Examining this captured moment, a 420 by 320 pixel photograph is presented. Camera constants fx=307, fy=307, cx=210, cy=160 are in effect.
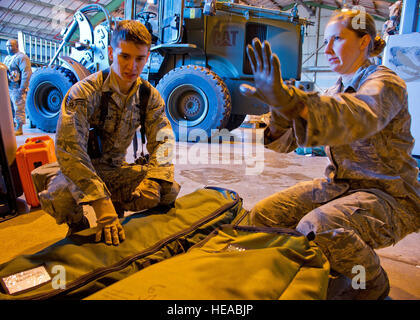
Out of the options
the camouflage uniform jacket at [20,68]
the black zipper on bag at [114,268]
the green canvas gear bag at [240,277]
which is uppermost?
the camouflage uniform jacket at [20,68]

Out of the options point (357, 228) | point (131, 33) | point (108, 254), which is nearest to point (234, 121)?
point (131, 33)

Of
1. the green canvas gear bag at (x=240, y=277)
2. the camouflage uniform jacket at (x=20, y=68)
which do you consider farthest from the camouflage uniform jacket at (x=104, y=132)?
the camouflage uniform jacket at (x=20, y=68)

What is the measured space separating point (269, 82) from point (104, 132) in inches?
51.6

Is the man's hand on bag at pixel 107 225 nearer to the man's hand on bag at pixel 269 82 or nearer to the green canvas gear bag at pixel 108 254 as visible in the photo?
the green canvas gear bag at pixel 108 254

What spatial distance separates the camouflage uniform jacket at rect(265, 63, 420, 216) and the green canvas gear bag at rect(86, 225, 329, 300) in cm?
43

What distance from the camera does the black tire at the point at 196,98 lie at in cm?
563

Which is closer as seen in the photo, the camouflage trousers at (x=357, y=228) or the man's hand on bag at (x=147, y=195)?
the camouflage trousers at (x=357, y=228)

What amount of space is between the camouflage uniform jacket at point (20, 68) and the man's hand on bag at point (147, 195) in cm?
630

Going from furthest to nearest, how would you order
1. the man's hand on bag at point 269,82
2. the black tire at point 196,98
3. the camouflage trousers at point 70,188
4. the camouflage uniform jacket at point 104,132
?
1. the black tire at point 196,98
2. the camouflage trousers at point 70,188
3. the camouflage uniform jacket at point 104,132
4. the man's hand on bag at point 269,82

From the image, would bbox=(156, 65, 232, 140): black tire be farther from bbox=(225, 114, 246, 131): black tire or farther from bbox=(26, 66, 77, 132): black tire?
bbox=(26, 66, 77, 132): black tire

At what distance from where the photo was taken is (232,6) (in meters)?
5.70

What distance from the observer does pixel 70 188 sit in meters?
1.49

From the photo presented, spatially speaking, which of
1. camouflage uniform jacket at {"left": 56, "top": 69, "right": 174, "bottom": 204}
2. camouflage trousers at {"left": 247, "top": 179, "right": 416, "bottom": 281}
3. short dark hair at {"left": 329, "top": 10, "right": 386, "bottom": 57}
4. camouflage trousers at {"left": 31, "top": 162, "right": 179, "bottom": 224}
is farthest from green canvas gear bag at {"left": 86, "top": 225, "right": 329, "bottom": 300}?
short dark hair at {"left": 329, "top": 10, "right": 386, "bottom": 57}
